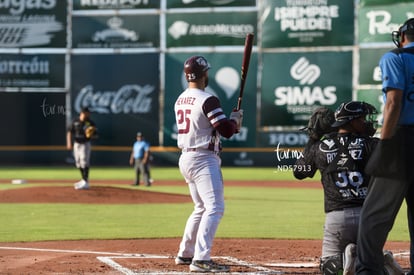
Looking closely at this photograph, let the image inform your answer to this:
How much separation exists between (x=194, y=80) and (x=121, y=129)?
25.0 metres

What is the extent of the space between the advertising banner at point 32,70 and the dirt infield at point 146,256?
2345 cm

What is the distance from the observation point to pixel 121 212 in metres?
15.2

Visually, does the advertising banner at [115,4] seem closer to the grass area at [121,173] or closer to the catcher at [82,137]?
the grass area at [121,173]

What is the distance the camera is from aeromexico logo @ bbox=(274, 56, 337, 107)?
3122cm

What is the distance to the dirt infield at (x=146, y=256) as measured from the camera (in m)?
7.75

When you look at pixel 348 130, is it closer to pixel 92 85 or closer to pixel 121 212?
pixel 121 212

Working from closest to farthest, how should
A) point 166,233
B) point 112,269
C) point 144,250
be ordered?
point 112,269 < point 144,250 < point 166,233

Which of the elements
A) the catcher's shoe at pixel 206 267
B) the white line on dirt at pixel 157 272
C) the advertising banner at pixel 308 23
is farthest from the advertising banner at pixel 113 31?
the catcher's shoe at pixel 206 267

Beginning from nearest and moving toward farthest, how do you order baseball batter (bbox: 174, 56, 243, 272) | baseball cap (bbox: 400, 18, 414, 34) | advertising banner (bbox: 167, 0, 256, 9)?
baseball cap (bbox: 400, 18, 414, 34)
baseball batter (bbox: 174, 56, 243, 272)
advertising banner (bbox: 167, 0, 256, 9)

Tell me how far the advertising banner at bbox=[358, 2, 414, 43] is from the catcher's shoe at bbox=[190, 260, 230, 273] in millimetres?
24429

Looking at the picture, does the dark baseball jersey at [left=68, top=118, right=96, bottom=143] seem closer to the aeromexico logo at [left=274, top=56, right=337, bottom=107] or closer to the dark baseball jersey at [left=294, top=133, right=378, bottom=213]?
the dark baseball jersey at [left=294, top=133, right=378, bottom=213]

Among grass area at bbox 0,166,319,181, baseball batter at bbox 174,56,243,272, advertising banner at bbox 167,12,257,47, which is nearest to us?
baseball batter at bbox 174,56,243,272

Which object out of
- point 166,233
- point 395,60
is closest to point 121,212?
point 166,233

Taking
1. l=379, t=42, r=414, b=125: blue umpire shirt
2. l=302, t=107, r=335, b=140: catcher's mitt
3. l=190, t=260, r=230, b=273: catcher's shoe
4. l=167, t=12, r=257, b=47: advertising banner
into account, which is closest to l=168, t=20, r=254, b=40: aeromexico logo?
l=167, t=12, r=257, b=47: advertising banner
